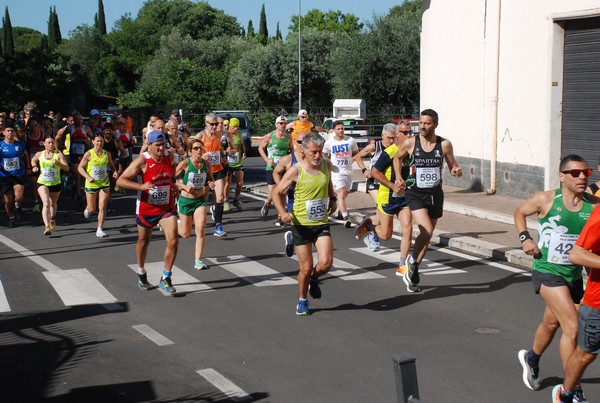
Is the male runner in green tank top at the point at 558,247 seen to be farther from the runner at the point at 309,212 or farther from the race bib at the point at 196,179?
the race bib at the point at 196,179

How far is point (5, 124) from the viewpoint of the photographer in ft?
64.0

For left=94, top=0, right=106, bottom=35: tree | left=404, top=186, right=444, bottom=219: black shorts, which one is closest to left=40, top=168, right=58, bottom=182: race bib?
left=404, top=186, right=444, bottom=219: black shorts

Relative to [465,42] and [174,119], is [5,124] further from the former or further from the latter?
[465,42]

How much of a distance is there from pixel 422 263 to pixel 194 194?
331cm

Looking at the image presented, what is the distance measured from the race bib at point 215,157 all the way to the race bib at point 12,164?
12.9ft

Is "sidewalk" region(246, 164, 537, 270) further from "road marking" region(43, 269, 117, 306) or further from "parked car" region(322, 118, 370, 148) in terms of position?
A: "parked car" region(322, 118, 370, 148)

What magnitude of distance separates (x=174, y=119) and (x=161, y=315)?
8.88m

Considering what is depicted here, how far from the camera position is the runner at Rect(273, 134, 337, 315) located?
29.7 ft

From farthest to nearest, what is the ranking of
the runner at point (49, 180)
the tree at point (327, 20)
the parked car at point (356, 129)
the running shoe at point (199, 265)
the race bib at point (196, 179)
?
the tree at point (327, 20)
the parked car at point (356, 129)
the runner at point (49, 180)
the running shoe at point (199, 265)
the race bib at point (196, 179)

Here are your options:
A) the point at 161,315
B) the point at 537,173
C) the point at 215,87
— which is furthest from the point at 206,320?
the point at 215,87

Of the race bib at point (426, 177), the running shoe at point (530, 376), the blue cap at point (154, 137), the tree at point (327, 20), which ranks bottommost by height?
the running shoe at point (530, 376)

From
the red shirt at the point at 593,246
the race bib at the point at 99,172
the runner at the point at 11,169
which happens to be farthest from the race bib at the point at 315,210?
the runner at the point at 11,169

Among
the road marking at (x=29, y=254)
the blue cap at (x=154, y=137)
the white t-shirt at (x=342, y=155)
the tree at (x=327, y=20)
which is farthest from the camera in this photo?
the tree at (x=327, y=20)

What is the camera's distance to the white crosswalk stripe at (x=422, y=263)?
457 inches
